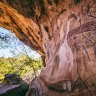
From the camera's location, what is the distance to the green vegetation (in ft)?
42.8

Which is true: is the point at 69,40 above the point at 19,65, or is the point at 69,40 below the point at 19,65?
above

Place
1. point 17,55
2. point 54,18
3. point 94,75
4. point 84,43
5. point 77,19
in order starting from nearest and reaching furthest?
point 94,75
point 84,43
point 77,19
point 54,18
point 17,55

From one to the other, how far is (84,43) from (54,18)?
198cm

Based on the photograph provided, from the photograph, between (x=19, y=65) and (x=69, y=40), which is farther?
(x=19, y=65)

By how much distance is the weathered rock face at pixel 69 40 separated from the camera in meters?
5.30

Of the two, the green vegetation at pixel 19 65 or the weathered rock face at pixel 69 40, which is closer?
the weathered rock face at pixel 69 40

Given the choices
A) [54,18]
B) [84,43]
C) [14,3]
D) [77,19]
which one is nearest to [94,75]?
[84,43]

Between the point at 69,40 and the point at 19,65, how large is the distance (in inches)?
304

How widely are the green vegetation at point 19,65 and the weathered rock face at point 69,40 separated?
5388 mm

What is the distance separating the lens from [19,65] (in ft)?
43.3

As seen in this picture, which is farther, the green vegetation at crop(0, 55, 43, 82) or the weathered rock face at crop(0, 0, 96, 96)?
the green vegetation at crop(0, 55, 43, 82)

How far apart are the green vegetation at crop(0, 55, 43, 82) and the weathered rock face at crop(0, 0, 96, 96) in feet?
17.7

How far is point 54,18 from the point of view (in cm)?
720

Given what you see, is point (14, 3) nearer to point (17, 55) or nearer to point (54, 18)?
point (54, 18)
